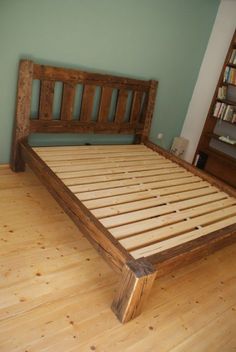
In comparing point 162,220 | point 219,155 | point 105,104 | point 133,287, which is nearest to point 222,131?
point 219,155

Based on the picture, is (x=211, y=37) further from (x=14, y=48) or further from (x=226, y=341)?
(x=226, y=341)

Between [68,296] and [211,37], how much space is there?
10.7 feet

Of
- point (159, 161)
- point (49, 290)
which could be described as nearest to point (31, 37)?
point (159, 161)

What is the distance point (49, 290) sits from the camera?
4.91ft

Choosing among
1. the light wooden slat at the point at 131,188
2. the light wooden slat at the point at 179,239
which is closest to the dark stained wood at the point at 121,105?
the light wooden slat at the point at 131,188

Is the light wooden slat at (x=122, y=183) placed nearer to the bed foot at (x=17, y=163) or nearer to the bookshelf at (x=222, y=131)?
the bed foot at (x=17, y=163)

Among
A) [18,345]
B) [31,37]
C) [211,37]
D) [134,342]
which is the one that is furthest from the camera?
[211,37]

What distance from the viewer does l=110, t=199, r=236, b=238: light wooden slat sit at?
1640mm

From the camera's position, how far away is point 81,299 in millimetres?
1493

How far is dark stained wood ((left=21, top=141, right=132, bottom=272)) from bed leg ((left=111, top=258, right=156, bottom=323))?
0.21 feet

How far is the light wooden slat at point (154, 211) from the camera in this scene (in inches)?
67.4

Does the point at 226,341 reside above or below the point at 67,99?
below

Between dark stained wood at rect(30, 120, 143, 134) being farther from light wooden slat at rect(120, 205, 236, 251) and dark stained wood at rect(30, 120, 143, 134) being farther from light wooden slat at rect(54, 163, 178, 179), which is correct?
light wooden slat at rect(120, 205, 236, 251)

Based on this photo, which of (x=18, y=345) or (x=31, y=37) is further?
(x=31, y=37)
